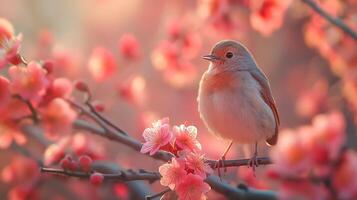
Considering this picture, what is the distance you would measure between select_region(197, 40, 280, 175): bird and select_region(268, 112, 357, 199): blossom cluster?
85 cm

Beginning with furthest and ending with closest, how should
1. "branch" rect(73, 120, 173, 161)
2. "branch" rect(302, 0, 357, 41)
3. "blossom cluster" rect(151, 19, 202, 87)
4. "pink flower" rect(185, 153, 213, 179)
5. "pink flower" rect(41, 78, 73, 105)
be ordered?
"blossom cluster" rect(151, 19, 202, 87) < "branch" rect(302, 0, 357, 41) < "pink flower" rect(41, 78, 73, 105) < "branch" rect(73, 120, 173, 161) < "pink flower" rect(185, 153, 213, 179)

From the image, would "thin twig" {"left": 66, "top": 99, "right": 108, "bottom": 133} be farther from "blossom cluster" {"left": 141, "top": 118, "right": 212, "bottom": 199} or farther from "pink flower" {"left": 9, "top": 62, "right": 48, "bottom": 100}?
"blossom cluster" {"left": 141, "top": 118, "right": 212, "bottom": 199}

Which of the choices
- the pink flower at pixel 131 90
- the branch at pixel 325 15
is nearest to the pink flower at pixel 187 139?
the branch at pixel 325 15

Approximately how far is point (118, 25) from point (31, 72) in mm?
3507

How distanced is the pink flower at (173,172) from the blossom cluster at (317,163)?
451 mm

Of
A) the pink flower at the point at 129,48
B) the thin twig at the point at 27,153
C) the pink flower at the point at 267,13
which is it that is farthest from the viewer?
the pink flower at the point at 129,48

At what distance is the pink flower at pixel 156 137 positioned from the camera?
4.96ft

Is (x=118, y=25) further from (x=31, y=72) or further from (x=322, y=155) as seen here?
(x=322, y=155)

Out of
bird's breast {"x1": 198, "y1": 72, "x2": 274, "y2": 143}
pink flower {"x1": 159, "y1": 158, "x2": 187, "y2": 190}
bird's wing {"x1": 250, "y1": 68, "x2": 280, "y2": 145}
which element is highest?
bird's wing {"x1": 250, "y1": 68, "x2": 280, "y2": 145}

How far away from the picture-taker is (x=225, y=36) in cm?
296

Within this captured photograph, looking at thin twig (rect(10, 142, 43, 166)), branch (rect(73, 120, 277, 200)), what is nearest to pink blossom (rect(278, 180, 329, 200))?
branch (rect(73, 120, 277, 200))

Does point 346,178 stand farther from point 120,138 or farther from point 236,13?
point 236,13

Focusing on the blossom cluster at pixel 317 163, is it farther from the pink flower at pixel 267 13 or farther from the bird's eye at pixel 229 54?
the pink flower at pixel 267 13

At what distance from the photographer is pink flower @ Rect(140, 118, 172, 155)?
1.51 m
